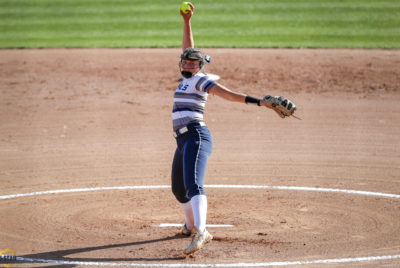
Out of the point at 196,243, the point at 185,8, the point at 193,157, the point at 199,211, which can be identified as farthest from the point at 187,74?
the point at 196,243

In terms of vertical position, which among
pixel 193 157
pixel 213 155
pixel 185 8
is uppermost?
pixel 185 8

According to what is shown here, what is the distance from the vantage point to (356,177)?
31.8 feet

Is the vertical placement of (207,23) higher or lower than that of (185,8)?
higher

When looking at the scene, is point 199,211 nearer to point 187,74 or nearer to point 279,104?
point 279,104

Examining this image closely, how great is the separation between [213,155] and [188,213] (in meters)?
4.02

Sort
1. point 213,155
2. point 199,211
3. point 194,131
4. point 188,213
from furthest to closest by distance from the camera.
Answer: point 213,155 → point 188,213 → point 194,131 → point 199,211

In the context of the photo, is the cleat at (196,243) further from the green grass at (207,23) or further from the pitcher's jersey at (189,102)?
the green grass at (207,23)

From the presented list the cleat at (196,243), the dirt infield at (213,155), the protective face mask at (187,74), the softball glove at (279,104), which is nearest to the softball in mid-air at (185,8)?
the protective face mask at (187,74)

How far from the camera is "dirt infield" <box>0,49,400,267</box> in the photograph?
6.87 m

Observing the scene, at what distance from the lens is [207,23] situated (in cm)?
2158

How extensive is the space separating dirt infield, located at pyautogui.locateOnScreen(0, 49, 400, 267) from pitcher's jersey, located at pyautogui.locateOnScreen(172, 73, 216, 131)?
138cm

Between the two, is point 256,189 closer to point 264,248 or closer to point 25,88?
point 264,248

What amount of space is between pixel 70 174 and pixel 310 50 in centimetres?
1079

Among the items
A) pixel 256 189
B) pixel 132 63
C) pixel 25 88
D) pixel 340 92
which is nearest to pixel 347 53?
pixel 340 92
